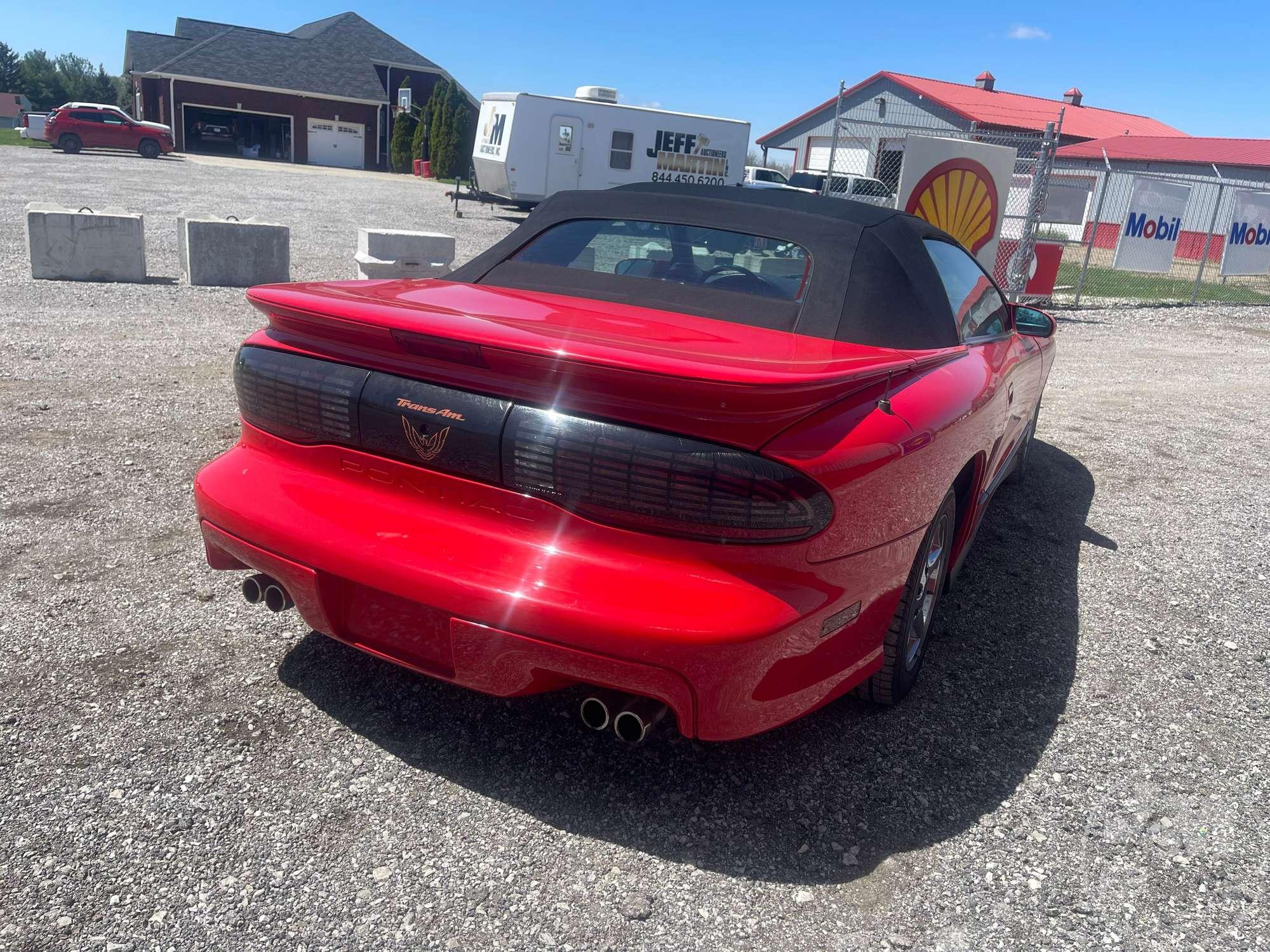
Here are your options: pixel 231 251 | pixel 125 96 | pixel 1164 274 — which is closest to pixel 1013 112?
pixel 1164 274

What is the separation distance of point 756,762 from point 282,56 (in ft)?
166

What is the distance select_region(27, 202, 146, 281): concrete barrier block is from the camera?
9.54 metres

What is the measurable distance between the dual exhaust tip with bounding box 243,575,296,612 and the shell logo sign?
9.77m

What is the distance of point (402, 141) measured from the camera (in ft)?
135

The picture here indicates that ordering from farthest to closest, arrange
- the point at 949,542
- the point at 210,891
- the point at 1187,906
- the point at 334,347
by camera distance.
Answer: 1. the point at 949,542
2. the point at 334,347
3. the point at 1187,906
4. the point at 210,891

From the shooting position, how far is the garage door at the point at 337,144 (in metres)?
44.4

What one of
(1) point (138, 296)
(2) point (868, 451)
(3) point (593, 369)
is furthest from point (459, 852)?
(1) point (138, 296)

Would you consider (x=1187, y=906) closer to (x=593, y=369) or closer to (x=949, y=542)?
(x=949, y=542)

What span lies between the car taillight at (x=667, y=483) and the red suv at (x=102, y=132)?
37699 millimetres

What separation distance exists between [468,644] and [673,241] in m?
1.75

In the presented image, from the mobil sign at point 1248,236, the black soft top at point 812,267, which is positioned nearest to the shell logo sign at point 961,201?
the black soft top at point 812,267

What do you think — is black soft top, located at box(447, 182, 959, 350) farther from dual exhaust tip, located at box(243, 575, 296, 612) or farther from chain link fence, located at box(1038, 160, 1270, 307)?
chain link fence, located at box(1038, 160, 1270, 307)

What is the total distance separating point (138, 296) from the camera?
920 cm

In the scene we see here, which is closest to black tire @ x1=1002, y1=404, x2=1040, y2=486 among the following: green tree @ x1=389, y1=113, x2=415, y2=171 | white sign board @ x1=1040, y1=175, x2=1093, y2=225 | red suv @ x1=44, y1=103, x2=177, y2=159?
white sign board @ x1=1040, y1=175, x2=1093, y2=225
